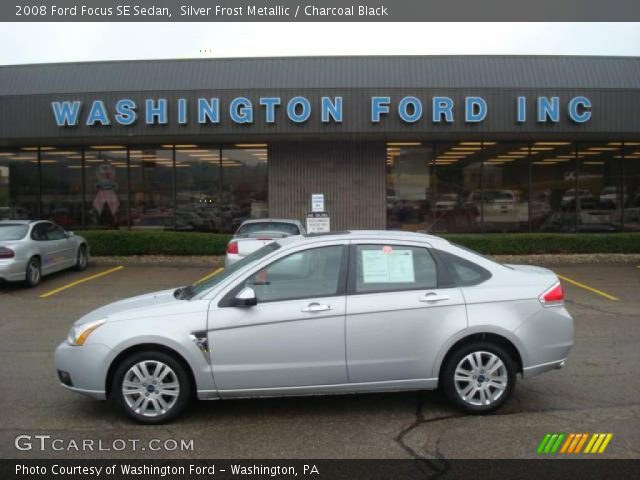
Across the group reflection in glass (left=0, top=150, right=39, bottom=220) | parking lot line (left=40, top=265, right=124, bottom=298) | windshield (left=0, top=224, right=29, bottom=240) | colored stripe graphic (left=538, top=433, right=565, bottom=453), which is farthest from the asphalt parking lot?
reflection in glass (left=0, top=150, right=39, bottom=220)

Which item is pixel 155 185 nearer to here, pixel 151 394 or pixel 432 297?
pixel 151 394

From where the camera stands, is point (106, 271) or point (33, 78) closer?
point (106, 271)

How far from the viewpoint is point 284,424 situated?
511cm

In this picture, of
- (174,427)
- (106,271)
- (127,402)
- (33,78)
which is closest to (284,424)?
(174,427)

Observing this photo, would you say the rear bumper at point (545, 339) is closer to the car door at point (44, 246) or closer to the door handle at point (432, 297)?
the door handle at point (432, 297)

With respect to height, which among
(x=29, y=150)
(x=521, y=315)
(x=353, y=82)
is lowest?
(x=521, y=315)

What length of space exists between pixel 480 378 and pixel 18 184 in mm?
18778

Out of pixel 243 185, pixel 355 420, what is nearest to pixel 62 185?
pixel 243 185

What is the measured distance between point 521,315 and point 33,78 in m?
18.3

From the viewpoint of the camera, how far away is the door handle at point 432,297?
524cm

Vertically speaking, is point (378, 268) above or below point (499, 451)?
above

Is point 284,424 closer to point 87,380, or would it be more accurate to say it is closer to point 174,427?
point 174,427

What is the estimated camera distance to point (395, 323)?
5160 millimetres

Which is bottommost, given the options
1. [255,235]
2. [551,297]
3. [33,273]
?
[33,273]
